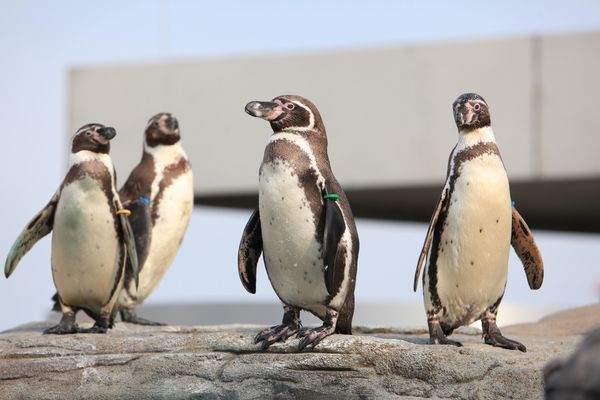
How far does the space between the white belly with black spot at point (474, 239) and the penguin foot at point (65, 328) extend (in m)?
2.39

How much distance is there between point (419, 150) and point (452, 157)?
820cm

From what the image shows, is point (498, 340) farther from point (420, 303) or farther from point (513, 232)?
point (420, 303)

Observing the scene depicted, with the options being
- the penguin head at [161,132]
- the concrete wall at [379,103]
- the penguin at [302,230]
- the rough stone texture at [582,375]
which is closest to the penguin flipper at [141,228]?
the penguin head at [161,132]

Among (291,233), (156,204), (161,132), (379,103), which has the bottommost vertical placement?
(291,233)

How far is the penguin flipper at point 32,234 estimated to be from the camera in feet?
25.1

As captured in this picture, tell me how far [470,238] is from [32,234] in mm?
3092

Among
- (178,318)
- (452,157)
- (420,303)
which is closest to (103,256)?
(452,157)

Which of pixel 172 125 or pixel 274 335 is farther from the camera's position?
pixel 172 125

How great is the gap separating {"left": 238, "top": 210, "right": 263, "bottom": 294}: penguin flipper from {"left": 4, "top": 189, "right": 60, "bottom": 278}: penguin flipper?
170 cm

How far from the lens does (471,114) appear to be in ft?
20.9

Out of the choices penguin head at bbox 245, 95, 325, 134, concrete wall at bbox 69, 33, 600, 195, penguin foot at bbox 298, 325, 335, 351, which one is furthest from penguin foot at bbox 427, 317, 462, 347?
concrete wall at bbox 69, 33, 600, 195

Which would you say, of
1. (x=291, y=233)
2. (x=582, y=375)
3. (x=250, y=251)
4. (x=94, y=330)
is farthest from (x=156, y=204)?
(x=582, y=375)

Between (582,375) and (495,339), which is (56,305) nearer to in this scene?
(495,339)

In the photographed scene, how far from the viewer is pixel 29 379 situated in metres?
6.54
